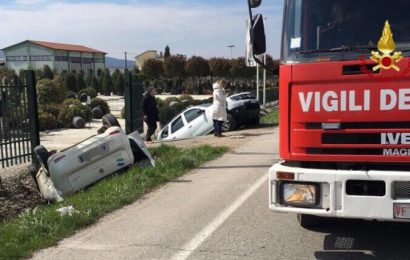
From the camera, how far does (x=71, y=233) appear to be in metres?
6.12

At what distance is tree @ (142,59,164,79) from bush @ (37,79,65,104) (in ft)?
139

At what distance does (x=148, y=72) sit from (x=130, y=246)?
71054 mm

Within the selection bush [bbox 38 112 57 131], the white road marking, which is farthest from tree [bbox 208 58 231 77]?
the white road marking

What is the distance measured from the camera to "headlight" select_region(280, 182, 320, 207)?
178 inches

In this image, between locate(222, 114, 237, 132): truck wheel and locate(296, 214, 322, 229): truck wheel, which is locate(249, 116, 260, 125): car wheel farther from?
locate(296, 214, 322, 229): truck wheel

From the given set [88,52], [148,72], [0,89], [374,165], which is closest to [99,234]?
[374,165]

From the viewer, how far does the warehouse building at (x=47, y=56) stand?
337 ft

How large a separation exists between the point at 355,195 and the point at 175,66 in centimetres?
6757

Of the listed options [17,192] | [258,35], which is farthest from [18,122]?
[258,35]

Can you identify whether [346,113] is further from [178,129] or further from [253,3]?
[178,129]

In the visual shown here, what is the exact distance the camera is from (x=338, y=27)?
4.75 metres

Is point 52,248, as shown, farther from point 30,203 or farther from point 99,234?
point 30,203

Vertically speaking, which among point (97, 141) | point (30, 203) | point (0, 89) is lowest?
point (30, 203)

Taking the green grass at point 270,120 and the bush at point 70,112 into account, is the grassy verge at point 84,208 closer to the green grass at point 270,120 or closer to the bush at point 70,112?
the green grass at point 270,120
